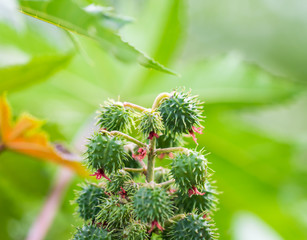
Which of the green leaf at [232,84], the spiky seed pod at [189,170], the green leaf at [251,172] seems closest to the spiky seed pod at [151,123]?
the spiky seed pod at [189,170]

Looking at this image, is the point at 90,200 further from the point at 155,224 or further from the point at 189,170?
the point at 189,170

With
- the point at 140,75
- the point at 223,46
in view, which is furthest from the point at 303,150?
the point at 223,46

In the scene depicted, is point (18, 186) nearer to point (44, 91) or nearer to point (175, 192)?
point (44, 91)

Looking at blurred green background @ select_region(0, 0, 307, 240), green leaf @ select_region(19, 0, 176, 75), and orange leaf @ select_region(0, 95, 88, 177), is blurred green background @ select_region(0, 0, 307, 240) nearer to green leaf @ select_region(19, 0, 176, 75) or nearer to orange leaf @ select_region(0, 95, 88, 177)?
orange leaf @ select_region(0, 95, 88, 177)

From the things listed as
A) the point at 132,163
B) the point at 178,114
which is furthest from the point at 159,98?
the point at 132,163

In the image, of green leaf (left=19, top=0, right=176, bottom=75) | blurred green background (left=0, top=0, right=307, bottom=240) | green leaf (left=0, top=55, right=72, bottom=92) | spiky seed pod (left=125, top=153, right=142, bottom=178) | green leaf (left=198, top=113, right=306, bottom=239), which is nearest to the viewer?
spiky seed pod (left=125, top=153, right=142, bottom=178)

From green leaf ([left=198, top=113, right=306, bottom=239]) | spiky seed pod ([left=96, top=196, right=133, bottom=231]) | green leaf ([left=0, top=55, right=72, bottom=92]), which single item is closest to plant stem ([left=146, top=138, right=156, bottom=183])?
spiky seed pod ([left=96, top=196, right=133, bottom=231])

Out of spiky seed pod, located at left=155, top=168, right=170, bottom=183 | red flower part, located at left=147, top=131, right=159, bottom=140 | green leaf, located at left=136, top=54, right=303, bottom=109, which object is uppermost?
green leaf, located at left=136, top=54, right=303, bottom=109
